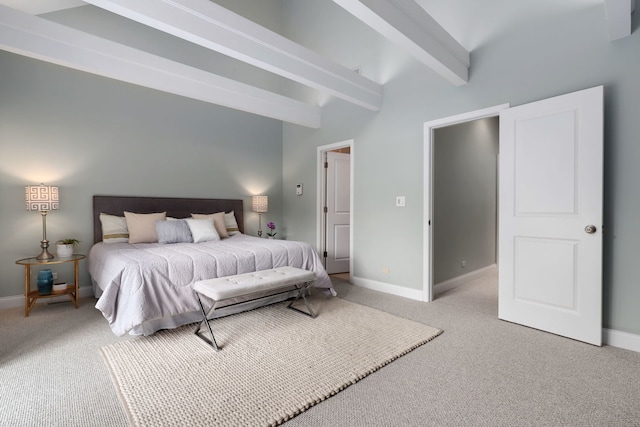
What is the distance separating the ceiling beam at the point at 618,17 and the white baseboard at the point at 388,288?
2807 mm

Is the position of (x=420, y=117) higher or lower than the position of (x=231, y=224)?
higher

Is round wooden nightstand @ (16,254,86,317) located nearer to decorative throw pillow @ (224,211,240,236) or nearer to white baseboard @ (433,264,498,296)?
decorative throw pillow @ (224,211,240,236)

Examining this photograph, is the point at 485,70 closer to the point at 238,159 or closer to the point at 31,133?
the point at 238,159

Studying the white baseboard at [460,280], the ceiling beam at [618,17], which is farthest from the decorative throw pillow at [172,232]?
the ceiling beam at [618,17]

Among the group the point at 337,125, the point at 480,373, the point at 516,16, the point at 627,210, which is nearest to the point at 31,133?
the point at 337,125

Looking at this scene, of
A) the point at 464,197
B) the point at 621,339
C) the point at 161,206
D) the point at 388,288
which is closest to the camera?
the point at 621,339

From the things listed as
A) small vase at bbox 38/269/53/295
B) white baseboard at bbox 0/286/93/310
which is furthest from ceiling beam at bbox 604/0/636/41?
white baseboard at bbox 0/286/93/310

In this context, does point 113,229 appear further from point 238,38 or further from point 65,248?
point 238,38

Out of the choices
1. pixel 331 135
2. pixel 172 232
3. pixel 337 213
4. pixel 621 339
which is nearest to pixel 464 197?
pixel 337 213

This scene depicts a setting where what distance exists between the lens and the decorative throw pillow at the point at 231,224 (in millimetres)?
4676

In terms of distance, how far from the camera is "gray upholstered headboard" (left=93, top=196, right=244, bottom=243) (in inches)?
151

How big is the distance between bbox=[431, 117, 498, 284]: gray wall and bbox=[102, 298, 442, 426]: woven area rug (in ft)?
5.22

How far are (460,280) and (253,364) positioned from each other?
3307mm

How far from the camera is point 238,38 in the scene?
2.70 metres
